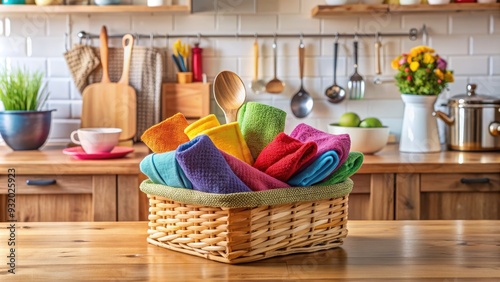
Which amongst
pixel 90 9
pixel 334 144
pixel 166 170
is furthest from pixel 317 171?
pixel 90 9

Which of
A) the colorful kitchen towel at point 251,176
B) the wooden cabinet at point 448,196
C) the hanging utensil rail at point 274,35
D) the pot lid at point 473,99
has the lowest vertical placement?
the wooden cabinet at point 448,196

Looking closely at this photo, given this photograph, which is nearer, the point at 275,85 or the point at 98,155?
the point at 98,155

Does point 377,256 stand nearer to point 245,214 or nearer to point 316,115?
point 245,214

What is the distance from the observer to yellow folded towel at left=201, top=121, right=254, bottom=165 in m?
1.37

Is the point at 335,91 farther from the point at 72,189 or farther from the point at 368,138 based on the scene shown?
the point at 72,189

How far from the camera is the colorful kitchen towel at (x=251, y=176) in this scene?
4.23 ft

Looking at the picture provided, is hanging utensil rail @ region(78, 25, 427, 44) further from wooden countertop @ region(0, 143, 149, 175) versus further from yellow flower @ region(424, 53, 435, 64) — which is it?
wooden countertop @ region(0, 143, 149, 175)

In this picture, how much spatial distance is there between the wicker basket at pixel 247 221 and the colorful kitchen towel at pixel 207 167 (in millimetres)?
22

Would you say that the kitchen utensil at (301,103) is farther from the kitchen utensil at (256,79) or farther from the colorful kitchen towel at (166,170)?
the colorful kitchen towel at (166,170)

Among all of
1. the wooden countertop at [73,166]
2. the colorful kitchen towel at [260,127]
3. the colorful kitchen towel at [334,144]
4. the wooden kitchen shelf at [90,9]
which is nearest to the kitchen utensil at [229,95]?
the colorful kitchen towel at [260,127]

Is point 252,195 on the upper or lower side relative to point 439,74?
lower

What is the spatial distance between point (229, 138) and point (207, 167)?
137 mm

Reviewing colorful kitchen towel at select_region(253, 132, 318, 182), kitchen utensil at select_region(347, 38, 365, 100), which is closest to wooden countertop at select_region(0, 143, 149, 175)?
kitchen utensil at select_region(347, 38, 365, 100)

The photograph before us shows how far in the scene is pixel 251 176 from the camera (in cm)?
130
